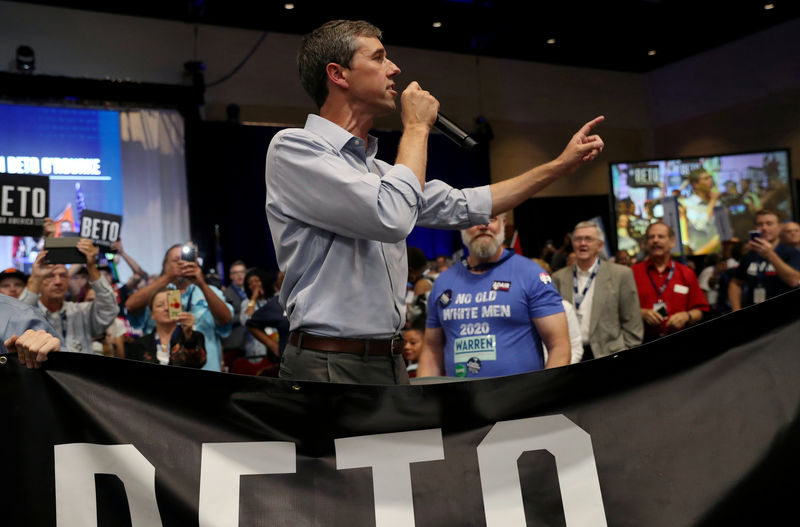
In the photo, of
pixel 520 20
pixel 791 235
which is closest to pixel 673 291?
pixel 791 235

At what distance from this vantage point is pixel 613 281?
15.8 feet

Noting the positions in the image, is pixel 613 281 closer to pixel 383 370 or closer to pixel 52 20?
pixel 383 370

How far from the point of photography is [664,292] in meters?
5.50

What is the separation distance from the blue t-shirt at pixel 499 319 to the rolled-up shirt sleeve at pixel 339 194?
1.75 m

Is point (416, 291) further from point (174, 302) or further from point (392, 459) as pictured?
point (392, 459)

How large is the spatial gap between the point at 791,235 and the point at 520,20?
698cm

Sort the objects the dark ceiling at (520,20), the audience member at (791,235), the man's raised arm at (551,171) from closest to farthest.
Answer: the man's raised arm at (551,171) → the audience member at (791,235) → the dark ceiling at (520,20)

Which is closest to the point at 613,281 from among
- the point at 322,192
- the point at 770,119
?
the point at 322,192

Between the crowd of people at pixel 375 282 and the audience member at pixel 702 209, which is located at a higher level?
the audience member at pixel 702 209

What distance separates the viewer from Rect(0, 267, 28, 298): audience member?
4.78m

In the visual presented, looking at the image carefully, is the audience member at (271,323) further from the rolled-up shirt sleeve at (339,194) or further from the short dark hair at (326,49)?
the rolled-up shirt sleeve at (339,194)

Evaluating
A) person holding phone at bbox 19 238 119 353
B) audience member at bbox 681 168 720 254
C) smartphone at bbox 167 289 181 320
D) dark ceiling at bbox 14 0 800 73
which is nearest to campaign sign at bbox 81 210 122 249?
person holding phone at bbox 19 238 119 353

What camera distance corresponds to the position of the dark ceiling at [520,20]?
11203 mm

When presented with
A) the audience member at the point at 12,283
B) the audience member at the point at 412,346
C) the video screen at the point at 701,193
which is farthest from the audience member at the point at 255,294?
the video screen at the point at 701,193
